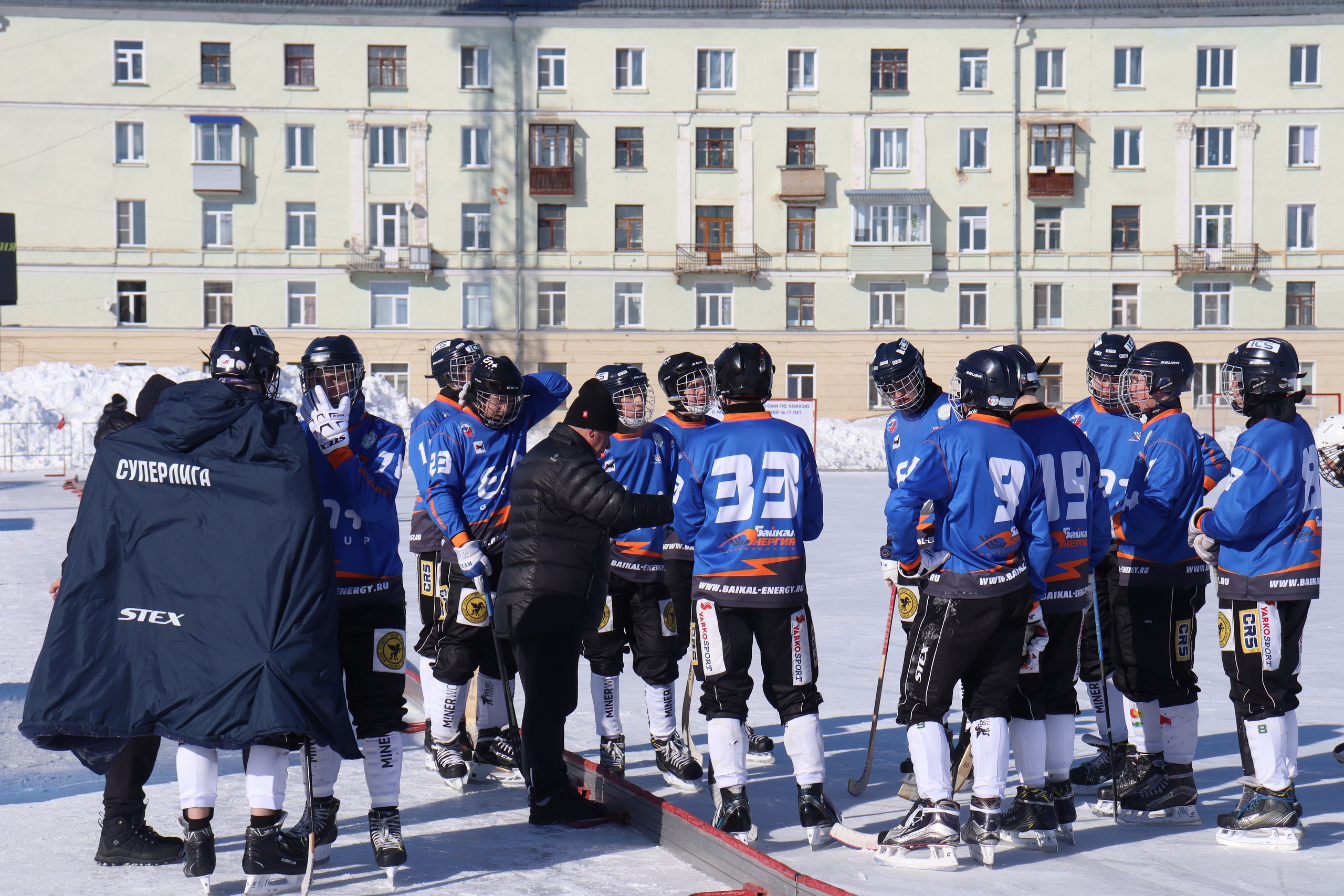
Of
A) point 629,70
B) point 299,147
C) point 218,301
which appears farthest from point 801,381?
point 218,301

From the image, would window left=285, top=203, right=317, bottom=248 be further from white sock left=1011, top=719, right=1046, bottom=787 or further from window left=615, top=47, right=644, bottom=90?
white sock left=1011, top=719, right=1046, bottom=787

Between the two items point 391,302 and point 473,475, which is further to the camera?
point 391,302

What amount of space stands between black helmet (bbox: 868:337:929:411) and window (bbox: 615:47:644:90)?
37.5 meters

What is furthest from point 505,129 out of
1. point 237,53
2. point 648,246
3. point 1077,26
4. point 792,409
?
point 1077,26

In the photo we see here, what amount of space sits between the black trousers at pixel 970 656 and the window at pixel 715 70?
3917 cm

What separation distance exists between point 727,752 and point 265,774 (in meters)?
1.89

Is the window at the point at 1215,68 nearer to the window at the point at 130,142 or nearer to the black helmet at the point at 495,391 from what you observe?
the window at the point at 130,142

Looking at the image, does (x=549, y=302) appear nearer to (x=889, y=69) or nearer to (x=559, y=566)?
(x=889, y=69)

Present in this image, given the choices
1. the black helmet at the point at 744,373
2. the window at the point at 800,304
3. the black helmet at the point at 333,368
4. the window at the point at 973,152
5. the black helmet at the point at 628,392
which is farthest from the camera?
the window at the point at 800,304

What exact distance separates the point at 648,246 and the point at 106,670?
3882cm

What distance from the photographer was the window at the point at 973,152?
42031 mm

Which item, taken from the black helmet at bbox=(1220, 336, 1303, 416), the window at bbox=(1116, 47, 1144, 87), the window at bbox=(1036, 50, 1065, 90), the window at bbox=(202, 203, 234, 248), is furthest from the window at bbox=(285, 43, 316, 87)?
the black helmet at bbox=(1220, 336, 1303, 416)

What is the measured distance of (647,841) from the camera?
510cm

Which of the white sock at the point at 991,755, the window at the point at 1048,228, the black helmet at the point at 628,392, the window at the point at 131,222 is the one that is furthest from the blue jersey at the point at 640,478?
the window at the point at 131,222
